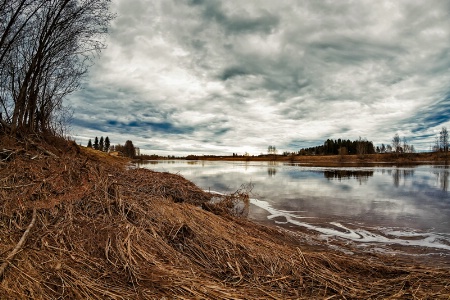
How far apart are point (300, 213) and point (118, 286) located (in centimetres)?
794

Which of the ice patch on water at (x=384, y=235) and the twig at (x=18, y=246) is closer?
the twig at (x=18, y=246)

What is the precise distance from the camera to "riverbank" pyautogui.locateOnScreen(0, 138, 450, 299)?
3.04m

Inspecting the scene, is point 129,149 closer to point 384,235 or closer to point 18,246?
point 384,235

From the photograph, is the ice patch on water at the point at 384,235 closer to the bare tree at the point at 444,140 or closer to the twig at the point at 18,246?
the twig at the point at 18,246

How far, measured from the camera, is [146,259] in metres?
3.71

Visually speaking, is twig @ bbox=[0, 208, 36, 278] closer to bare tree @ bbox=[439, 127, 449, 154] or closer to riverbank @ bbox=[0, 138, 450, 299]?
riverbank @ bbox=[0, 138, 450, 299]

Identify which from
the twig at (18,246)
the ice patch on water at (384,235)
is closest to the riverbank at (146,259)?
the twig at (18,246)

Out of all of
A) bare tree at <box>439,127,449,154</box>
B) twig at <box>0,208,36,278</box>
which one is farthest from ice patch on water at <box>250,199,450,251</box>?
bare tree at <box>439,127,449,154</box>

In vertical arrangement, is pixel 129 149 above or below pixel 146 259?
above

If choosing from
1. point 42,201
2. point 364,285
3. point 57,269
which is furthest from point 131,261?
point 364,285

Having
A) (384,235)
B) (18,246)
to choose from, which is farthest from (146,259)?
(384,235)

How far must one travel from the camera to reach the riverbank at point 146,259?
304 cm

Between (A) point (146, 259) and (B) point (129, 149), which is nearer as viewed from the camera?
(A) point (146, 259)

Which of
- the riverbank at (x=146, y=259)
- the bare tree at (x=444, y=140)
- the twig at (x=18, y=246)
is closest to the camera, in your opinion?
the twig at (x=18, y=246)
